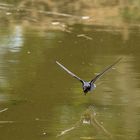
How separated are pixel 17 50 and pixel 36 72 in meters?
1.33

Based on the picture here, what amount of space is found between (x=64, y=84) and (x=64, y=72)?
0.55 meters

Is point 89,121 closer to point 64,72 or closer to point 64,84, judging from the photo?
point 64,84

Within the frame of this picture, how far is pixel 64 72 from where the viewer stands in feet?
23.6

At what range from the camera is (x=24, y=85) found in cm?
661

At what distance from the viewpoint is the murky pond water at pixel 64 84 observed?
5.23 m

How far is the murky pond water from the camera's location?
206 inches

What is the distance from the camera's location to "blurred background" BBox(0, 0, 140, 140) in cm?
530

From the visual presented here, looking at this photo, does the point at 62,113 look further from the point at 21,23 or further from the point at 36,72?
the point at 21,23

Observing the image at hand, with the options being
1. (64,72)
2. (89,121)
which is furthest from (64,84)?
(89,121)

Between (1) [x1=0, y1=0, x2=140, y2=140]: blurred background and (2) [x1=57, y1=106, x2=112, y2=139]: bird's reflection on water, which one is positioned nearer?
(2) [x1=57, y1=106, x2=112, y2=139]: bird's reflection on water

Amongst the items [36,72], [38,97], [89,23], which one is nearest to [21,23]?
[89,23]

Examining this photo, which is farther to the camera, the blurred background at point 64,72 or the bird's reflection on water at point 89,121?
the blurred background at point 64,72

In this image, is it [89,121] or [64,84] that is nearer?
[89,121]

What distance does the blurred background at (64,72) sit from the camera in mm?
5305
